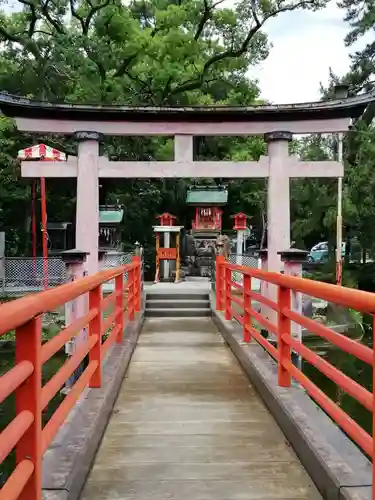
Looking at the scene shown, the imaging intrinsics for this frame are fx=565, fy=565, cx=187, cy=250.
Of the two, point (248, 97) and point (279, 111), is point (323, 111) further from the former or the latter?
point (248, 97)

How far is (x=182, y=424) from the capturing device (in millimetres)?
4242

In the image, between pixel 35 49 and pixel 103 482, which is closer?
pixel 103 482

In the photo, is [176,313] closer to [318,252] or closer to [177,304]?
[177,304]

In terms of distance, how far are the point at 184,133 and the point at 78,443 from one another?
30.4 feet

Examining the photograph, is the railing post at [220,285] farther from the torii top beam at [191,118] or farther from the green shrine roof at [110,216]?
the green shrine roof at [110,216]

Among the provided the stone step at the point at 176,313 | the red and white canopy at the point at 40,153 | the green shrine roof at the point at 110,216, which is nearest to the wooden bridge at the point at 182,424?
the stone step at the point at 176,313

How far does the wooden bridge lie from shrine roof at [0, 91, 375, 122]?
21.7 feet

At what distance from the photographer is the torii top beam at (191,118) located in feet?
37.6

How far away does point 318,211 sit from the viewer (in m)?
23.0

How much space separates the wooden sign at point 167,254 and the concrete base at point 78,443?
13244 mm

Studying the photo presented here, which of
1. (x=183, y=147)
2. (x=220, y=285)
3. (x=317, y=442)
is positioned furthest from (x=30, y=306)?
(x=183, y=147)

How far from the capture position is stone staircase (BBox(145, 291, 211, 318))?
438 inches

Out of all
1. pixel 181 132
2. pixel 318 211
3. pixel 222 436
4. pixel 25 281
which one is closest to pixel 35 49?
pixel 25 281

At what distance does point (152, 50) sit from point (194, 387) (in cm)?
1931
